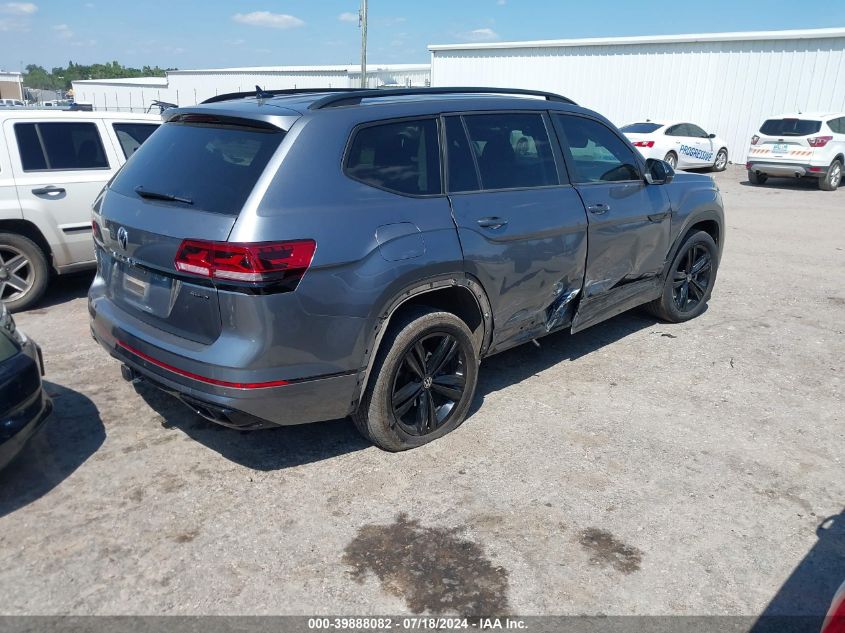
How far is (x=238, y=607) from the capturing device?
2.75 metres

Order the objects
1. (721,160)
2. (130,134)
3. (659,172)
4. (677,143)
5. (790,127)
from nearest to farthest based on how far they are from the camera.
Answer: (659,172) → (130,134) → (790,127) → (677,143) → (721,160)

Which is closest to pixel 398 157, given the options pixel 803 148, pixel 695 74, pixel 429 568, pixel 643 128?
pixel 429 568

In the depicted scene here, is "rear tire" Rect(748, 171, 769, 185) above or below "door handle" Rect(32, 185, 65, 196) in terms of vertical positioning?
below

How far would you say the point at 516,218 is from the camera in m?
4.13

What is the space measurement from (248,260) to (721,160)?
69.6 feet

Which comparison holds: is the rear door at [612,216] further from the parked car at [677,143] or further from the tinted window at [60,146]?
the parked car at [677,143]

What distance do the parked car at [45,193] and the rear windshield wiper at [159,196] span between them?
3.06 meters

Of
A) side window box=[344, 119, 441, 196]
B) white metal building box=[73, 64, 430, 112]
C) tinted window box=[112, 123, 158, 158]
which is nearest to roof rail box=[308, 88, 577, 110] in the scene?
side window box=[344, 119, 441, 196]

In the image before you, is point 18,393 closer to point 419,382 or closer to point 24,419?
point 24,419

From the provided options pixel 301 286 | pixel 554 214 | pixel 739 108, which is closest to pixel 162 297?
pixel 301 286

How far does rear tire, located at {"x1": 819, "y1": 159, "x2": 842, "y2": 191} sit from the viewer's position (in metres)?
17.0

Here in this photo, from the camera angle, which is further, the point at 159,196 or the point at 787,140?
the point at 787,140

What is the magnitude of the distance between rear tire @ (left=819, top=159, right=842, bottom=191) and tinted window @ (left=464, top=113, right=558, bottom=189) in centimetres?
1547

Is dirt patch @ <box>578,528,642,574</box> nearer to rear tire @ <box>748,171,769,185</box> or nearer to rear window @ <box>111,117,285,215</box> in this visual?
rear window @ <box>111,117,285,215</box>
